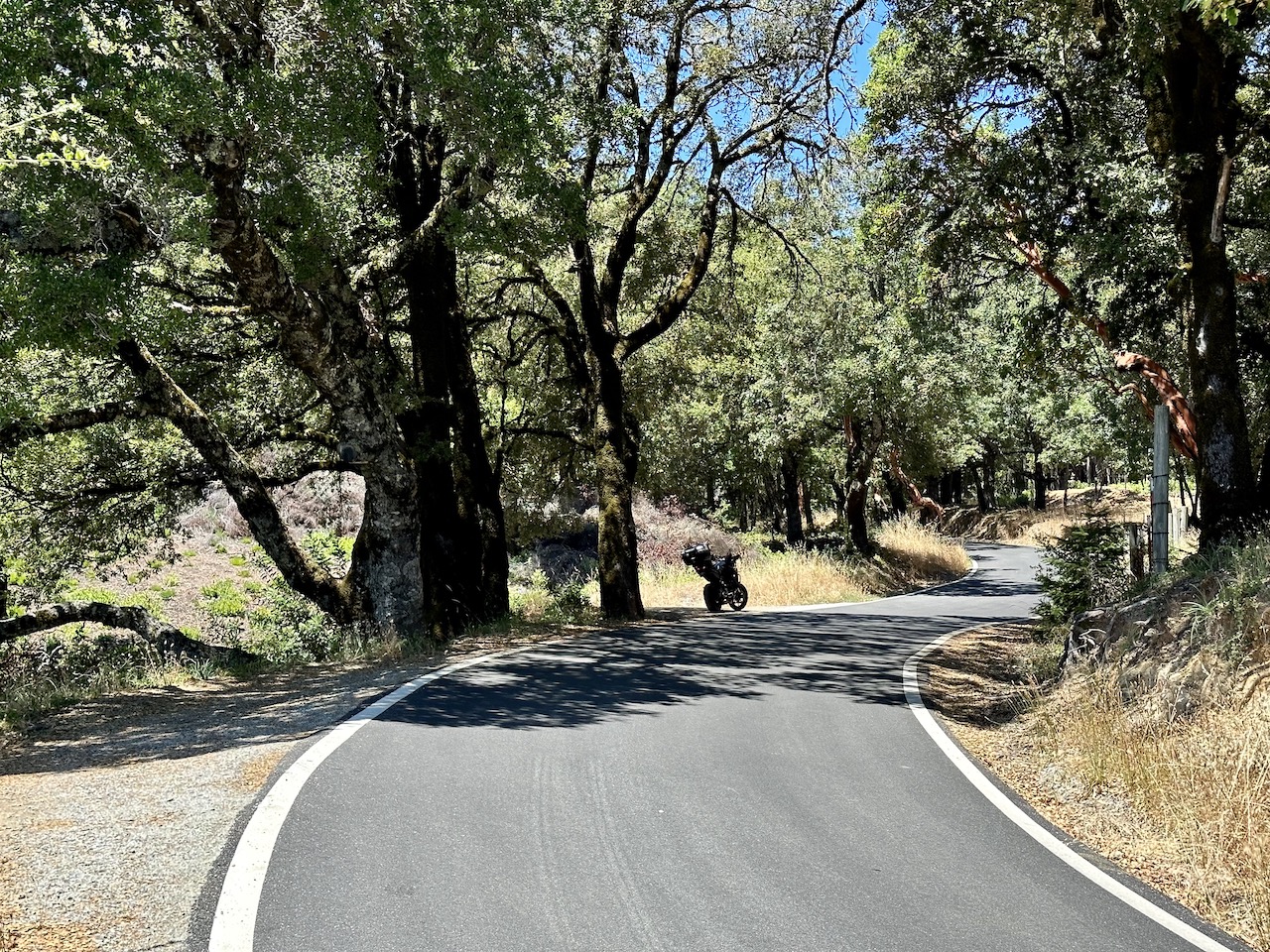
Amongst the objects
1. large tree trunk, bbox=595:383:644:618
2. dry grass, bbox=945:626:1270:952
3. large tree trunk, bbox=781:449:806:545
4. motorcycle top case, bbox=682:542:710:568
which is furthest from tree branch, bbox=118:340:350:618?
large tree trunk, bbox=781:449:806:545

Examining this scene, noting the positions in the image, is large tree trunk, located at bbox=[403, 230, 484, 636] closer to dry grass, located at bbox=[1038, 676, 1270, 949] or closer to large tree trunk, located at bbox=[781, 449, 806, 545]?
dry grass, located at bbox=[1038, 676, 1270, 949]

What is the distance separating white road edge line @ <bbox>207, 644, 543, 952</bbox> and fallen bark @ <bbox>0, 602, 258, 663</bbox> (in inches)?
233

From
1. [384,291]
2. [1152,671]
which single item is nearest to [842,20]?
[384,291]

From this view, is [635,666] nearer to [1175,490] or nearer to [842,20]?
[842,20]

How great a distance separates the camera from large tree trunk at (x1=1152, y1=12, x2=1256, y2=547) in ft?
37.0

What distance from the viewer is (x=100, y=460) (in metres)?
15.2

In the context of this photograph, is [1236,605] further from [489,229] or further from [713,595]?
[713,595]

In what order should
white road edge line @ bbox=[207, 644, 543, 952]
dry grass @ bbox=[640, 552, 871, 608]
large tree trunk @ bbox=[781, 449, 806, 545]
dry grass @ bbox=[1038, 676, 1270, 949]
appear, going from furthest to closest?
large tree trunk @ bbox=[781, 449, 806, 545]
dry grass @ bbox=[640, 552, 871, 608]
dry grass @ bbox=[1038, 676, 1270, 949]
white road edge line @ bbox=[207, 644, 543, 952]

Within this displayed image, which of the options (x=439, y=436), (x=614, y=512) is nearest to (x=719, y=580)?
(x=614, y=512)

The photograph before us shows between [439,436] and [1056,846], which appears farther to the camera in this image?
[439,436]

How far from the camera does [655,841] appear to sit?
5.76 m

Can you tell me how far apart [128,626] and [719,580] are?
11.4m

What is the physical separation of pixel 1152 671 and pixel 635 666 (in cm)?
568

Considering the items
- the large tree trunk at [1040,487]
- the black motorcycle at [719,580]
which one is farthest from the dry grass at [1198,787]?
the large tree trunk at [1040,487]
